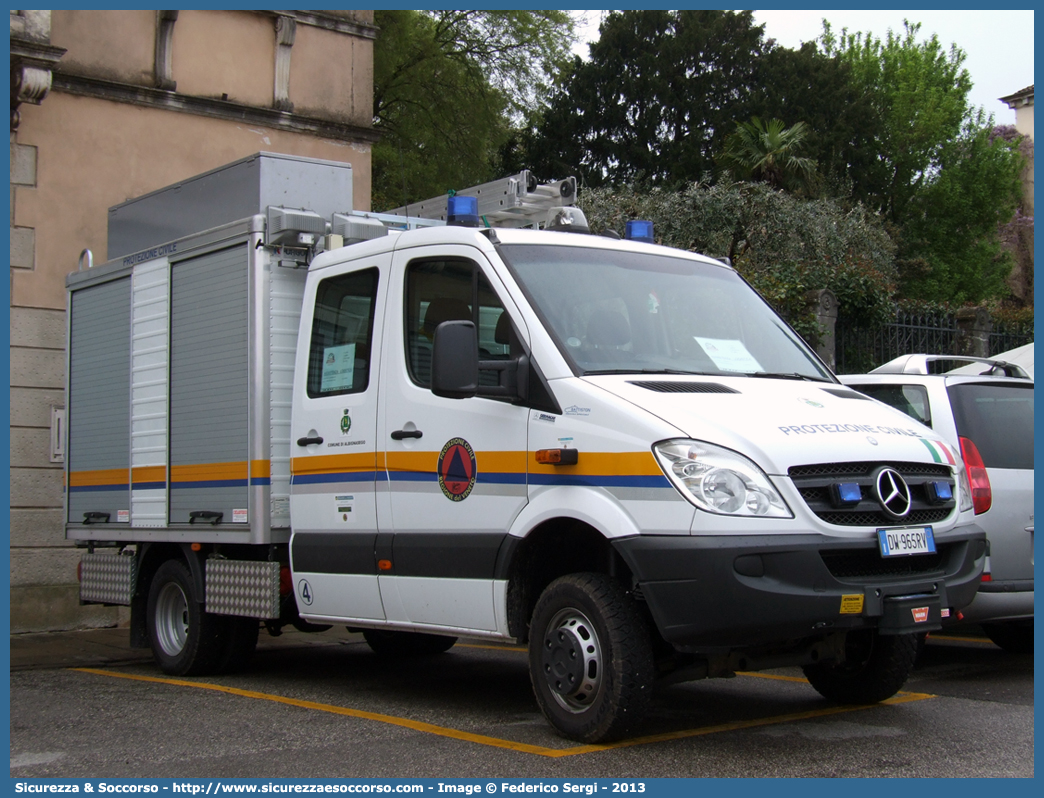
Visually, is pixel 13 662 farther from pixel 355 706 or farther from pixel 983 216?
pixel 983 216

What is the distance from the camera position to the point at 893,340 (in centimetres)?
1545

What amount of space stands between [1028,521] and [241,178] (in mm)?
5393

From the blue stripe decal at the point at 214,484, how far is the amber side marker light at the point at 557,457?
263 cm

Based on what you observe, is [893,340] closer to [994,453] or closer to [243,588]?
[994,453]

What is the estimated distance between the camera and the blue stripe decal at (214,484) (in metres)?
7.71

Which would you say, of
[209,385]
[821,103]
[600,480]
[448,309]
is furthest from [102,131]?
[821,103]

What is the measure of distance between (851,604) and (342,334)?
3.37m

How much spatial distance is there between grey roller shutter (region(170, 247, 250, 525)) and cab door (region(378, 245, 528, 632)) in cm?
141

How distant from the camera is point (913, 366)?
9.18 metres

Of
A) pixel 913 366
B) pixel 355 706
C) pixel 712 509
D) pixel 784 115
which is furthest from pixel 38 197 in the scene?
pixel 784 115

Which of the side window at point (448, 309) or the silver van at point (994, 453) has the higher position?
the side window at point (448, 309)

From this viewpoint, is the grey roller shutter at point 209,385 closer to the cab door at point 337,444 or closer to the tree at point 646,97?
the cab door at point 337,444

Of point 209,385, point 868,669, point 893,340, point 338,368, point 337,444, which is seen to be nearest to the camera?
point 868,669

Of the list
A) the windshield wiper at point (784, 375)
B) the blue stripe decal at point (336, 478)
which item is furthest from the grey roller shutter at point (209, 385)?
the windshield wiper at point (784, 375)
